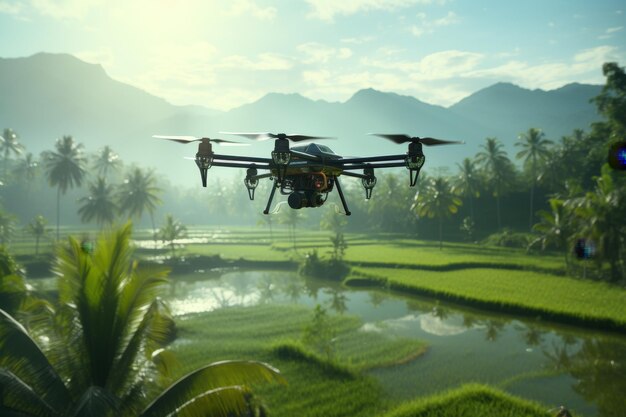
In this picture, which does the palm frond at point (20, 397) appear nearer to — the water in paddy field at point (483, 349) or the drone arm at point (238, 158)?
the drone arm at point (238, 158)

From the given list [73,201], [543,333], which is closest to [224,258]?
[543,333]

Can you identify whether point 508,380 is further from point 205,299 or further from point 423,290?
point 205,299

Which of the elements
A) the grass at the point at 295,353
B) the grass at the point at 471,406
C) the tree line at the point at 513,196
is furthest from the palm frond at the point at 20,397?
the tree line at the point at 513,196

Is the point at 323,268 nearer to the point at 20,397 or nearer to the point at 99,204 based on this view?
the point at 99,204

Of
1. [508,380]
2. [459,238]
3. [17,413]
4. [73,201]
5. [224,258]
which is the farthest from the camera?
[73,201]

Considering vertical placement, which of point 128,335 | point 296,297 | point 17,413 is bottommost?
point 296,297

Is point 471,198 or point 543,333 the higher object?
point 471,198

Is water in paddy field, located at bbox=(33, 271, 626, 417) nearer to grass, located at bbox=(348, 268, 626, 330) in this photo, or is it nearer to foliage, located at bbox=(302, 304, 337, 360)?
grass, located at bbox=(348, 268, 626, 330)
